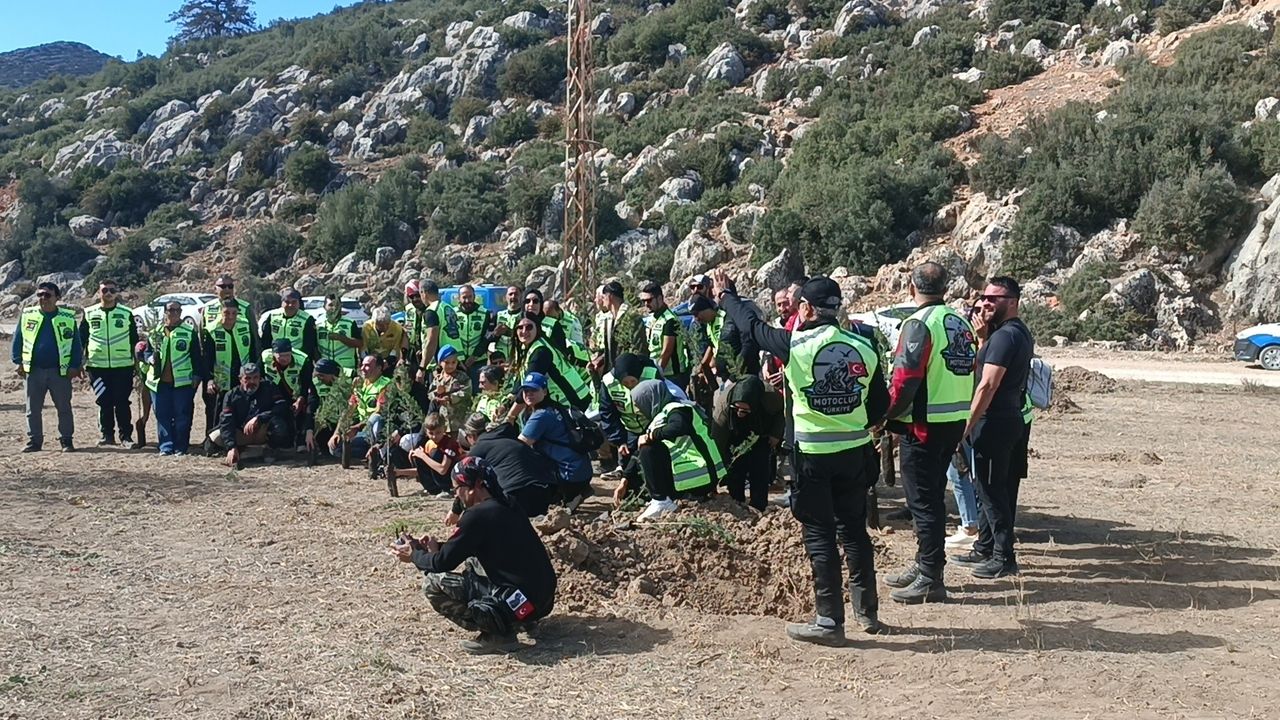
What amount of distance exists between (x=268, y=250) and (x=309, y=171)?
20.3 ft

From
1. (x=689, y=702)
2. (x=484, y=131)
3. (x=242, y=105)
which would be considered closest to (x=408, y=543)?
(x=689, y=702)

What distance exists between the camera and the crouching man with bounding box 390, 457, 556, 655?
530 cm

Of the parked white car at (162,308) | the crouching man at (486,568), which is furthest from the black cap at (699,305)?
the parked white car at (162,308)

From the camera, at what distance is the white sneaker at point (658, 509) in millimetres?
7258

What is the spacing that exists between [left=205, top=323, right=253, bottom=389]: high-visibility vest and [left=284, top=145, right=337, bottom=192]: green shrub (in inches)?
1522

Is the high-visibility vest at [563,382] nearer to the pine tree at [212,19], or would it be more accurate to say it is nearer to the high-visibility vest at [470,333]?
the high-visibility vest at [470,333]

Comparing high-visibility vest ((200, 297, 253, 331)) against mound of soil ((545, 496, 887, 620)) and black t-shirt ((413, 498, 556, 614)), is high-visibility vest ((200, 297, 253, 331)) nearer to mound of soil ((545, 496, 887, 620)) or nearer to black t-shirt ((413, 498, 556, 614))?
mound of soil ((545, 496, 887, 620))

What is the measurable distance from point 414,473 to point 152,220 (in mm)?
45137

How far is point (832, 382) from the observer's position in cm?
517

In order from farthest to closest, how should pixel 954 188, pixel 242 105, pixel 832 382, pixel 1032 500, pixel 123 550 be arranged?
pixel 242 105 → pixel 954 188 → pixel 1032 500 → pixel 123 550 → pixel 832 382

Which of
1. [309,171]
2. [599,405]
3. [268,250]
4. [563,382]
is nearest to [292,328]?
[563,382]

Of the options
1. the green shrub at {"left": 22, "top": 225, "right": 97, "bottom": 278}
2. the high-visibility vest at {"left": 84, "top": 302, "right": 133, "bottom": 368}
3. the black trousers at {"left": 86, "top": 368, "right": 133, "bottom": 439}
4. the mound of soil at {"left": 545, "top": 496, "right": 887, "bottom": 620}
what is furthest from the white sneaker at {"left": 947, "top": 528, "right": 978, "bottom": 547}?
the green shrub at {"left": 22, "top": 225, "right": 97, "bottom": 278}

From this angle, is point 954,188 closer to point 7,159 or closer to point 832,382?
point 832,382

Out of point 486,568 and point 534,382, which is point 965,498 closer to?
point 534,382
